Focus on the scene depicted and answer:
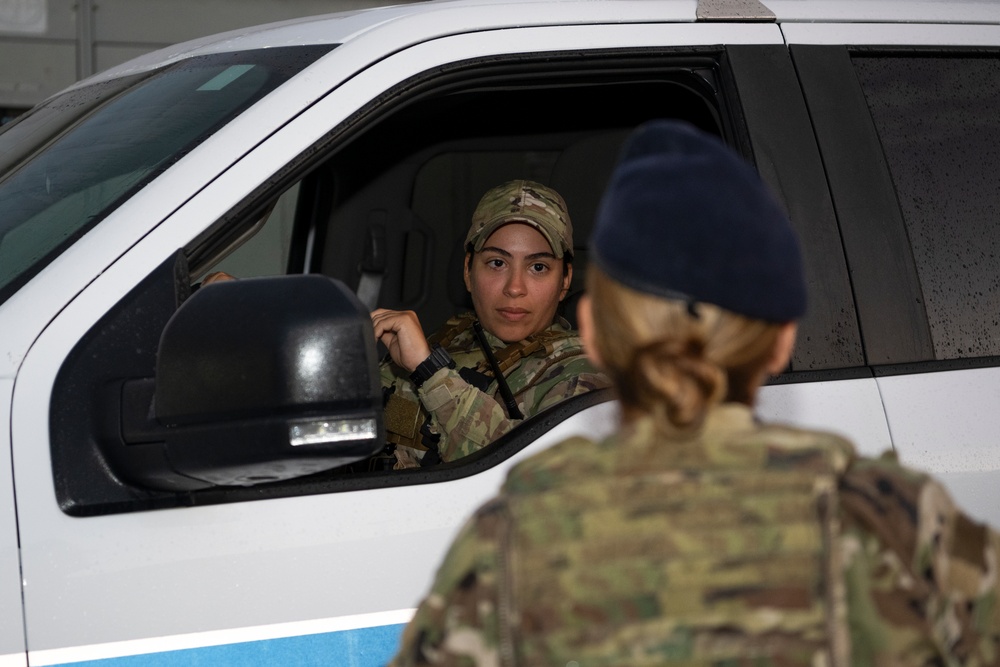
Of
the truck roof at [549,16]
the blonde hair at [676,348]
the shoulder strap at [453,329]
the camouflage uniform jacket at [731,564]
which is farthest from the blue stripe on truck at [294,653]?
the shoulder strap at [453,329]

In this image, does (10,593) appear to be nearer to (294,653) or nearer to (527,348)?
(294,653)

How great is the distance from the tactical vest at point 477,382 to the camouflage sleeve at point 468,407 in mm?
148

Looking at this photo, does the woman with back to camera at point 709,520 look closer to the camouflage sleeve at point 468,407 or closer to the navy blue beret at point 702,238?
the navy blue beret at point 702,238

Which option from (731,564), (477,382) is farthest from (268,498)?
(477,382)

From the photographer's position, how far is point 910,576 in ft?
3.54

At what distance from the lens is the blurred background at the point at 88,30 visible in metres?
7.23

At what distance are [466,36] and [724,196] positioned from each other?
40.9 inches

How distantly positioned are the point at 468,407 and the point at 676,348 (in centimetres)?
121

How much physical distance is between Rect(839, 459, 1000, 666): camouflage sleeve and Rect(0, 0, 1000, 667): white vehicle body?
788mm

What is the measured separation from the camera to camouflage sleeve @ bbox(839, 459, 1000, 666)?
107 cm

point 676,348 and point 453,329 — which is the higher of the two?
point 453,329

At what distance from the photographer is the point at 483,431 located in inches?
87.5

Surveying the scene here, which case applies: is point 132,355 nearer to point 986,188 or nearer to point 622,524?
point 622,524

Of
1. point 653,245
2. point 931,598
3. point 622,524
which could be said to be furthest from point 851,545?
point 653,245
